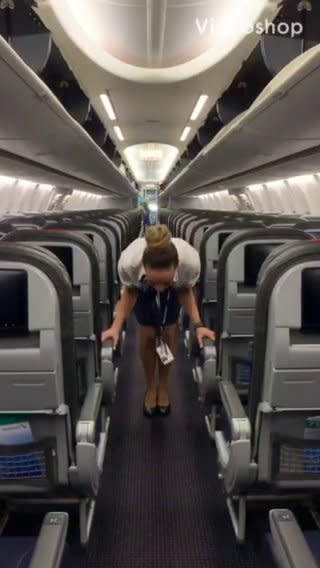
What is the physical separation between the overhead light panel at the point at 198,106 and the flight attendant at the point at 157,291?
4.59 meters

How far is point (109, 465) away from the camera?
368 cm

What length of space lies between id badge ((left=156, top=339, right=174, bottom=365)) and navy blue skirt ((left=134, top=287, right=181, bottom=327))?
0.19 meters

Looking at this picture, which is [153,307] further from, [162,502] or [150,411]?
[162,502]

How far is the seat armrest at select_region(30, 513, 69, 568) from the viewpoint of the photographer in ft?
5.97

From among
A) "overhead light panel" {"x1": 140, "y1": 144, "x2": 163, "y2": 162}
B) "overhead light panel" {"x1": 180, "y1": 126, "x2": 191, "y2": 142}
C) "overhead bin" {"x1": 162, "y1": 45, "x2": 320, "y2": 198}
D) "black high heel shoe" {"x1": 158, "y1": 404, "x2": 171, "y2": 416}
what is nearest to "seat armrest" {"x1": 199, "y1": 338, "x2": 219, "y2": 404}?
"black high heel shoe" {"x1": 158, "y1": 404, "x2": 171, "y2": 416}

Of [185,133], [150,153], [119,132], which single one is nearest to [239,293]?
[185,133]

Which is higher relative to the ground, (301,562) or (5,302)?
(5,302)

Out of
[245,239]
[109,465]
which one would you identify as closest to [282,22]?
[245,239]

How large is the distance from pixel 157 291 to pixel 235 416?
5.47ft

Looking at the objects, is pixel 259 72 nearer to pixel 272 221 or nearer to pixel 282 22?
pixel 282 22

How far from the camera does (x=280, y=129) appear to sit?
18.2 ft

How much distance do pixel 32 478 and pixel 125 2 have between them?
3404 millimetres

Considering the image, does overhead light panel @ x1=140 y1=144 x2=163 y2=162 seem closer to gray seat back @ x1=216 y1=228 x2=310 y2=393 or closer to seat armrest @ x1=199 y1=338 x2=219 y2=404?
gray seat back @ x1=216 y1=228 x2=310 y2=393

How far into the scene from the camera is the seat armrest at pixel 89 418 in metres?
2.35
